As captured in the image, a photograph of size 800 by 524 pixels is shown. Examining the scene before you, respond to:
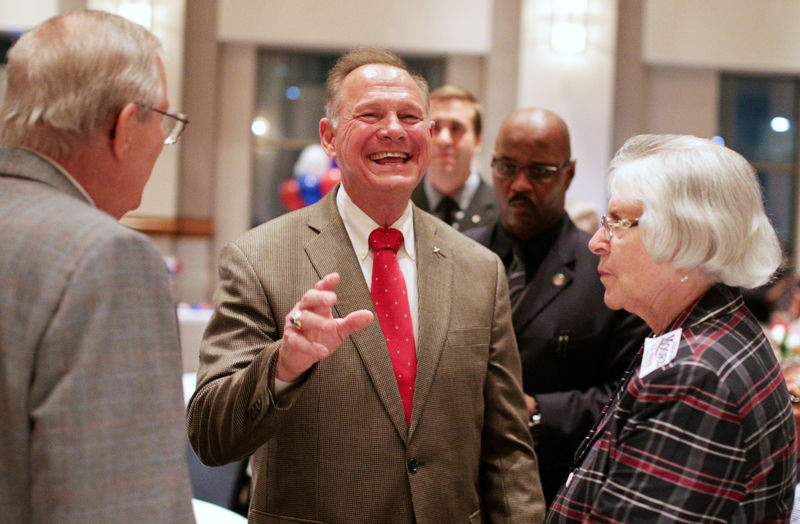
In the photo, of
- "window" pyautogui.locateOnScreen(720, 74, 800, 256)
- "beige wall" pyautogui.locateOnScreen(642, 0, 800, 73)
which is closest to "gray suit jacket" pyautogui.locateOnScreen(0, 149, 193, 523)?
"beige wall" pyautogui.locateOnScreen(642, 0, 800, 73)

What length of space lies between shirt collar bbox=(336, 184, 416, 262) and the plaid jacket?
0.73 metres

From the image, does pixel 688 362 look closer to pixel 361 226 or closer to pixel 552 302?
pixel 361 226

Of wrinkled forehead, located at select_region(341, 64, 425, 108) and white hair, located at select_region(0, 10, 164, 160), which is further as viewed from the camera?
wrinkled forehead, located at select_region(341, 64, 425, 108)

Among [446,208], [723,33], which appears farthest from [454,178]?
[723,33]

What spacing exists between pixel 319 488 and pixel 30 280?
0.91m

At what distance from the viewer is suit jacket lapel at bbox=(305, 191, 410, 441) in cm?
186

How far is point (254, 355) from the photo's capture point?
1.80 m

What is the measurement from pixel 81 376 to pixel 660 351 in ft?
3.27

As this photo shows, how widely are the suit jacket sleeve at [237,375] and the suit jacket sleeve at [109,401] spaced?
1.52 ft

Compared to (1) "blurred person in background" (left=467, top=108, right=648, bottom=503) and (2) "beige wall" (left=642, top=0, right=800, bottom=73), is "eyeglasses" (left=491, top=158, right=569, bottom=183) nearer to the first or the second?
(1) "blurred person in background" (left=467, top=108, right=648, bottom=503)

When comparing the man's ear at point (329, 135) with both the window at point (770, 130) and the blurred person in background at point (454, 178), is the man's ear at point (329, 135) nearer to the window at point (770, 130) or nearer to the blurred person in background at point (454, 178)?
the blurred person in background at point (454, 178)

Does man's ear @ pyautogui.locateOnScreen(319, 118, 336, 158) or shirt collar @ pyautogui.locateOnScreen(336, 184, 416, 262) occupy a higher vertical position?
man's ear @ pyautogui.locateOnScreen(319, 118, 336, 158)

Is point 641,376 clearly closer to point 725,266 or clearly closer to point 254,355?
point 725,266

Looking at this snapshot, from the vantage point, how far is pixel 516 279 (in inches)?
101
